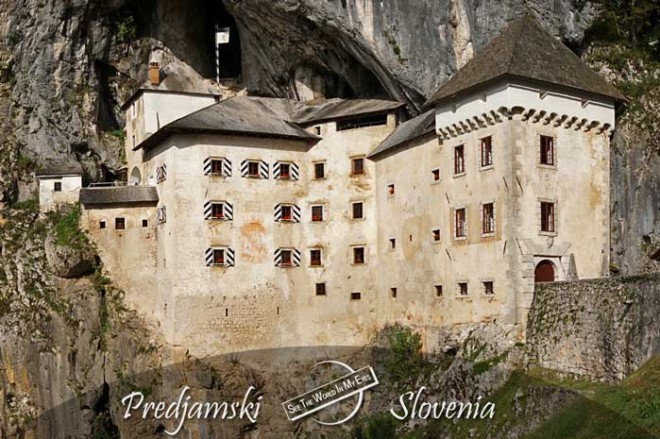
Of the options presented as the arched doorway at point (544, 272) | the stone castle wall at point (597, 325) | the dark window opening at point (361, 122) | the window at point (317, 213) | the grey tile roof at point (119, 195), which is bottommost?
the stone castle wall at point (597, 325)

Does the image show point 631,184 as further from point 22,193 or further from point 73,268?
point 22,193

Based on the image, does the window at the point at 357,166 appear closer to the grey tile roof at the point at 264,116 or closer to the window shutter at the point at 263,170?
the grey tile roof at the point at 264,116

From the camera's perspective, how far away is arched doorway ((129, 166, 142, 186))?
53.8 meters

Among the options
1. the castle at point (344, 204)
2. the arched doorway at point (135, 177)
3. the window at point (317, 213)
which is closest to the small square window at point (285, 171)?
the castle at point (344, 204)

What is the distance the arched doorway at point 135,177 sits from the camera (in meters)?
53.8

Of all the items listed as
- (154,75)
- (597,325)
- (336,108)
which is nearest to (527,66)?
(597,325)

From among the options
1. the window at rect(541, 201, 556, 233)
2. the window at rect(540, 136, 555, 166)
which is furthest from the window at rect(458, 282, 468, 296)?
the window at rect(540, 136, 555, 166)

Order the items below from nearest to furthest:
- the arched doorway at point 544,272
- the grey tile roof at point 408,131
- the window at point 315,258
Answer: the arched doorway at point 544,272, the grey tile roof at point 408,131, the window at point 315,258

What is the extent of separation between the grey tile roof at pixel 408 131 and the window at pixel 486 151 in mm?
3744

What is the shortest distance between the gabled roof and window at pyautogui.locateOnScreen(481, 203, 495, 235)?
498 cm

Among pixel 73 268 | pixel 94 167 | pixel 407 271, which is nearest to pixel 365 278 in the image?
pixel 407 271

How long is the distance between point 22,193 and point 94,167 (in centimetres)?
436

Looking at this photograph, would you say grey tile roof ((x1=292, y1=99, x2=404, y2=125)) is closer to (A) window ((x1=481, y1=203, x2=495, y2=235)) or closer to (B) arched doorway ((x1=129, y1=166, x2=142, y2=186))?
(B) arched doorway ((x1=129, y1=166, x2=142, y2=186))

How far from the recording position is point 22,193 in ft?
182
